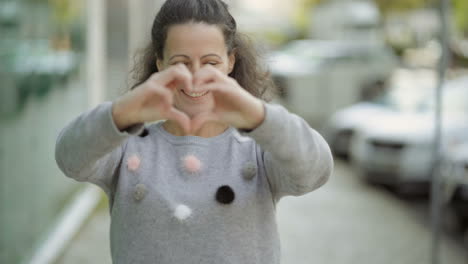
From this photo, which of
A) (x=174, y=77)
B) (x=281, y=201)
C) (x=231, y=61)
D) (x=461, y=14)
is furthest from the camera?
(x=461, y=14)

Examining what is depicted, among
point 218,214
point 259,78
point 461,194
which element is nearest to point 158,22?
point 259,78

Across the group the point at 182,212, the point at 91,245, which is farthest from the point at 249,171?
the point at 91,245

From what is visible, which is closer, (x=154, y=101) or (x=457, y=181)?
(x=154, y=101)

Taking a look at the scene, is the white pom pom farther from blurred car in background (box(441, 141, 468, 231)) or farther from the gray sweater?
blurred car in background (box(441, 141, 468, 231))

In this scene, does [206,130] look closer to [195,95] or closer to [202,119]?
[195,95]

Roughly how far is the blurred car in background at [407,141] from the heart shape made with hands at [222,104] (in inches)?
193

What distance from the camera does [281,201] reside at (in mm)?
7020

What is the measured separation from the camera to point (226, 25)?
165cm

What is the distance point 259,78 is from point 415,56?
2850cm

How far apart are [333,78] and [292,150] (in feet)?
36.1

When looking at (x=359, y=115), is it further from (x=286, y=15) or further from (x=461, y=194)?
(x=286, y=15)

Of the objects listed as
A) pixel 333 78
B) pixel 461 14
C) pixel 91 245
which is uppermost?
pixel 91 245

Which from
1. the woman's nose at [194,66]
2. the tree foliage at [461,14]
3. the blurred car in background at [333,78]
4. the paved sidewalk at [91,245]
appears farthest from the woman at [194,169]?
the tree foliage at [461,14]

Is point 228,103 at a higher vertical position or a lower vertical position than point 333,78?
higher
